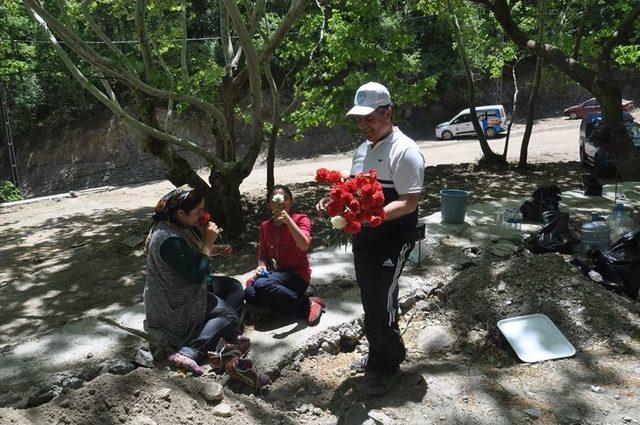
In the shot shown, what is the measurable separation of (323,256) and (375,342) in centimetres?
271

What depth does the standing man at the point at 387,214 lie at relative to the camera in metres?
3.11

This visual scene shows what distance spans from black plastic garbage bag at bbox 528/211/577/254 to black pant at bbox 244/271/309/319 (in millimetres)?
3207

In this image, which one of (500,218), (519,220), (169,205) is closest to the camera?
(169,205)

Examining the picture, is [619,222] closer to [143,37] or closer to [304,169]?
[143,37]

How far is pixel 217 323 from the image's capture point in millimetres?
3818

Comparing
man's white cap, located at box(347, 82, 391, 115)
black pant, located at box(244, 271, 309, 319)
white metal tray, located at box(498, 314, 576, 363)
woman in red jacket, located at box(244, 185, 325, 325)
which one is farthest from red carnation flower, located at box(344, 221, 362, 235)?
white metal tray, located at box(498, 314, 576, 363)

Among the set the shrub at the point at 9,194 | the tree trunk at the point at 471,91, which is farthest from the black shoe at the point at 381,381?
the shrub at the point at 9,194

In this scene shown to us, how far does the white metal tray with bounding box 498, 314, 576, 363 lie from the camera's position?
3.97m

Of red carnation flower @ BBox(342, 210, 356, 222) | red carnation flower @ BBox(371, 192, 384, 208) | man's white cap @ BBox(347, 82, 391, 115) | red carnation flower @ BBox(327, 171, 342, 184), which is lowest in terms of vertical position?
red carnation flower @ BBox(342, 210, 356, 222)

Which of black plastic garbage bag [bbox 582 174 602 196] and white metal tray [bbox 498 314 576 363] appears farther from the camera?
black plastic garbage bag [bbox 582 174 602 196]

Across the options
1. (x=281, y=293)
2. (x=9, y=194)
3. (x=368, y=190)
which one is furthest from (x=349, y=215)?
(x=9, y=194)

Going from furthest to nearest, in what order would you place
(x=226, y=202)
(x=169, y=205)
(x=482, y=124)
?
(x=482, y=124)
(x=226, y=202)
(x=169, y=205)

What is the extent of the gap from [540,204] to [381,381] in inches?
195

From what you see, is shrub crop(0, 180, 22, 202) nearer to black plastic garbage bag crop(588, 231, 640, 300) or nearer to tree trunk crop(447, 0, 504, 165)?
tree trunk crop(447, 0, 504, 165)
